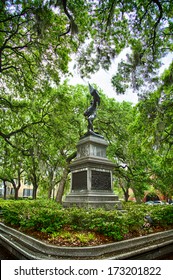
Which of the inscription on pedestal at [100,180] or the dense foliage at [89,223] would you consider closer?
the dense foliage at [89,223]

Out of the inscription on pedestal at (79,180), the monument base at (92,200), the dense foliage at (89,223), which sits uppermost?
the inscription on pedestal at (79,180)

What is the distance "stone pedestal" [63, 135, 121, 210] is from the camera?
9.36 meters

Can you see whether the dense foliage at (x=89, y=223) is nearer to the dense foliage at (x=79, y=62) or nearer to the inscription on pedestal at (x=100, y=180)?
the inscription on pedestal at (x=100, y=180)

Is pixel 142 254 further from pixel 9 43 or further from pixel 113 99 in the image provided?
pixel 113 99

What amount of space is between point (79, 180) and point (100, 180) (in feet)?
3.66

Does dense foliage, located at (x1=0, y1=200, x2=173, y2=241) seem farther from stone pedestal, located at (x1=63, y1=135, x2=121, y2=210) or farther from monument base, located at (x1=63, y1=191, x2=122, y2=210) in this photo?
stone pedestal, located at (x1=63, y1=135, x2=121, y2=210)

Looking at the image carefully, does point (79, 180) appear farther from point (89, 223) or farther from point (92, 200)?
point (89, 223)

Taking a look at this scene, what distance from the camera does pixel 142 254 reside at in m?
5.44

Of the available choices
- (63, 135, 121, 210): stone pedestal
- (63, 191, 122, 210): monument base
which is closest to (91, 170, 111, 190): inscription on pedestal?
(63, 135, 121, 210): stone pedestal

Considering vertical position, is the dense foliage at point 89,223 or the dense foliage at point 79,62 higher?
the dense foliage at point 79,62

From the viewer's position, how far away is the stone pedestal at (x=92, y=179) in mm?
9362

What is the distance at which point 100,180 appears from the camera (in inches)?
402

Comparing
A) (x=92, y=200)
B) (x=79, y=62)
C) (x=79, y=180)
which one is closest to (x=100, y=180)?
(x=79, y=180)

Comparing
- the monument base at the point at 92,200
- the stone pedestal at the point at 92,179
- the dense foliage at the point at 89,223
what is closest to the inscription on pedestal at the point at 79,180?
the stone pedestal at the point at 92,179
